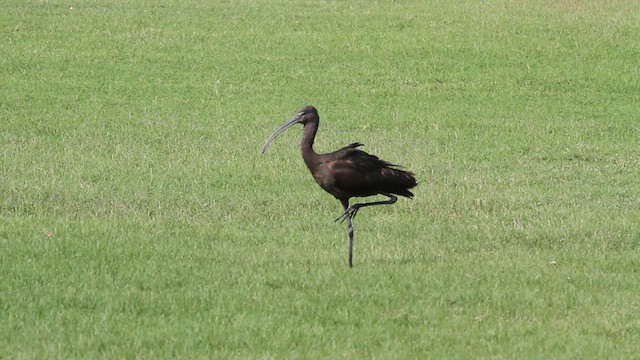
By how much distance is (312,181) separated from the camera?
14.5 m

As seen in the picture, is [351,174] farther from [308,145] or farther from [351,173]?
[308,145]

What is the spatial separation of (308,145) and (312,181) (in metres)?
3.76

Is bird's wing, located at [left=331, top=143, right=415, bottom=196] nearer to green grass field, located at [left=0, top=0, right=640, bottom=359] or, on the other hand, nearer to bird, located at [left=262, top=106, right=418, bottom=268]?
bird, located at [left=262, top=106, right=418, bottom=268]

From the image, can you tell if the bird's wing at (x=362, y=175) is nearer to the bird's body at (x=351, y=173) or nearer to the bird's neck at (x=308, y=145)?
the bird's body at (x=351, y=173)

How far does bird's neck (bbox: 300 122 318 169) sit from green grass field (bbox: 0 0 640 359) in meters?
0.82

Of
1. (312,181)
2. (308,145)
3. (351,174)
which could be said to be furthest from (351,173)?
(312,181)

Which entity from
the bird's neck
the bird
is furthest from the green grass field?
the bird's neck

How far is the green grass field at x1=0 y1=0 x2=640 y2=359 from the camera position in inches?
344

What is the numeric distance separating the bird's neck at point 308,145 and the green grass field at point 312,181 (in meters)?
0.82

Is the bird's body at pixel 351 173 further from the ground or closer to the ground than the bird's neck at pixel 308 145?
closer to the ground

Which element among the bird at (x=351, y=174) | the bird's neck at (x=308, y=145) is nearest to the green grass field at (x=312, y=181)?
the bird at (x=351, y=174)

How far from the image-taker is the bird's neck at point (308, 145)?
35.0 feet

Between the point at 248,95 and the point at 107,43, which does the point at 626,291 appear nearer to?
the point at 248,95

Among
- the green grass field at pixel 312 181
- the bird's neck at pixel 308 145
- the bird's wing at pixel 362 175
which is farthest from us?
the bird's neck at pixel 308 145
